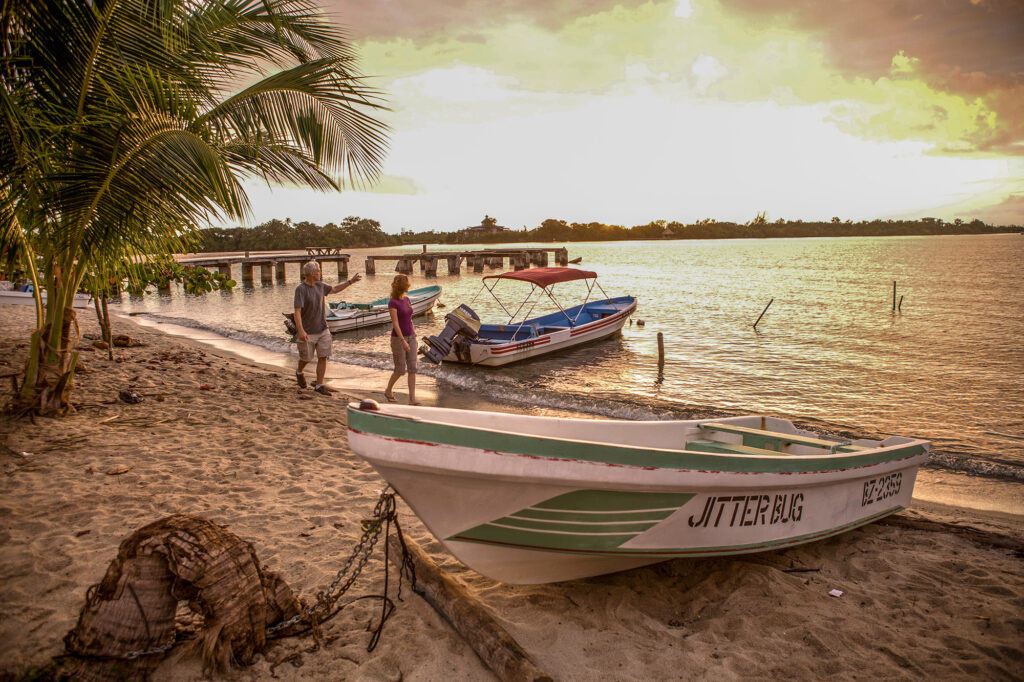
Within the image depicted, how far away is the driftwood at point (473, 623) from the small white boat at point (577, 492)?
242 mm

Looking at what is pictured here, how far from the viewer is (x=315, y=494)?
5266mm

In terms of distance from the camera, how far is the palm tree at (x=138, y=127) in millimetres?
5422

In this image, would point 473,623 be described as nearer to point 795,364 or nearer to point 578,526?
point 578,526

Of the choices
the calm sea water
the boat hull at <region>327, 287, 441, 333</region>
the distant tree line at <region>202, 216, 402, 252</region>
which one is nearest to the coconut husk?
the calm sea water

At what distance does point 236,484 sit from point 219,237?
11789cm

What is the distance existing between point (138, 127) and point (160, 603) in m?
4.52

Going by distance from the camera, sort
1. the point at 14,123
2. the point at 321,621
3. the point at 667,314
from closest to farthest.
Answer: the point at 321,621 → the point at 14,123 → the point at 667,314

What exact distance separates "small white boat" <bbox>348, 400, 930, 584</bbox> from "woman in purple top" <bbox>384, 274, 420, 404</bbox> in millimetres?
4495

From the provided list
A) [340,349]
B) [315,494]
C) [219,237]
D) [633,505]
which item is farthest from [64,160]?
[219,237]

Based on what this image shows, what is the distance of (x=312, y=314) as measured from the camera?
28.2 feet

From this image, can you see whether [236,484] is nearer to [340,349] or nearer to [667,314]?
[340,349]

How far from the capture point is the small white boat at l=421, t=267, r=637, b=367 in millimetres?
13781

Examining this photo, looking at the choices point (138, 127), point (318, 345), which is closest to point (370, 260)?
point (318, 345)

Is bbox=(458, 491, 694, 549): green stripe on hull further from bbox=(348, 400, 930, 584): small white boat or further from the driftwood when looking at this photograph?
the driftwood
